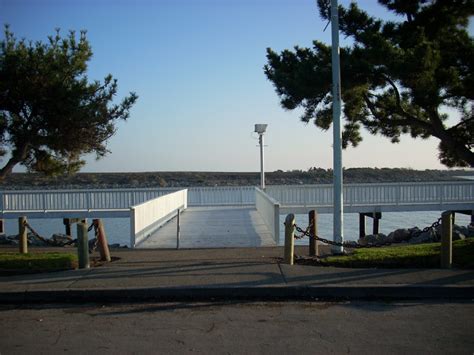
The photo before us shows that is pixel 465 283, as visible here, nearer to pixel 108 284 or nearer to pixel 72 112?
pixel 108 284

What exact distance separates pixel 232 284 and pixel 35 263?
435cm

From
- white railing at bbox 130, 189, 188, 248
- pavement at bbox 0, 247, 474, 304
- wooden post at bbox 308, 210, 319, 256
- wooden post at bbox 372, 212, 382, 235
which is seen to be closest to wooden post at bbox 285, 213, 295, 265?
pavement at bbox 0, 247, 474, 304

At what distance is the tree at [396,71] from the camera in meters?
10.5

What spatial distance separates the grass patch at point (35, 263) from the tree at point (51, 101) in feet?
8.39

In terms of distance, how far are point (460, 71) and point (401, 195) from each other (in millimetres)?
9254

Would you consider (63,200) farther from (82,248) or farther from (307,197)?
(82,248)

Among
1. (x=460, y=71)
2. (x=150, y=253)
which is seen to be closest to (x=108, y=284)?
(x=150, y=253)

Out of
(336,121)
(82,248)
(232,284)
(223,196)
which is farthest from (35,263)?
(223,196)

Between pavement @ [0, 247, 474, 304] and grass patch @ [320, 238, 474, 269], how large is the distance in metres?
0.43

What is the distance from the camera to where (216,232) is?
15.6 metres

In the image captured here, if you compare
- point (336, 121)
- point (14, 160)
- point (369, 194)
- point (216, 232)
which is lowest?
point (216, 232)

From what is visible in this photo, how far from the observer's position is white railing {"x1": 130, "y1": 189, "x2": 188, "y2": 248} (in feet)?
42.1

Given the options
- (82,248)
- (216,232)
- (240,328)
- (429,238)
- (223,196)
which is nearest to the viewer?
(240,328)

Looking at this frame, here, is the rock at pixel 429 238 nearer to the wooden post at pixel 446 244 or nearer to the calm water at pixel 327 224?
the calm water at pixel 327 224
